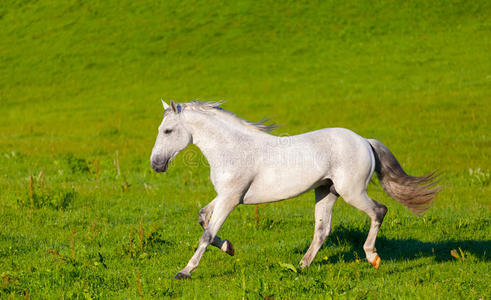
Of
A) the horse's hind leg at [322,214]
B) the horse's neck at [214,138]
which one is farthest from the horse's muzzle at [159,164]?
the horse's hind leg at [322,214]

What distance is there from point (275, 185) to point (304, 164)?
0.44m

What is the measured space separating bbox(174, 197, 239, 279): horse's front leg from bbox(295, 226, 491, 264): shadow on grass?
6.15ft

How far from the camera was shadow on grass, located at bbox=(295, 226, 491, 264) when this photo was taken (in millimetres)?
7848

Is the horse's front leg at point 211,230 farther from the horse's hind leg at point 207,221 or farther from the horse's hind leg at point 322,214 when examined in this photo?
the horse's hind leg at point 322,214

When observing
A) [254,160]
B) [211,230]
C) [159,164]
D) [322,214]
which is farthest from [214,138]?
[322,214]

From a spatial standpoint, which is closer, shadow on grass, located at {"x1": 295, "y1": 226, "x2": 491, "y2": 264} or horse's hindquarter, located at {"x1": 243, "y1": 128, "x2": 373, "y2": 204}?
horse's hindquarter, located at {"x1": 243, "y1": 128, "x2": 373, "y2": 204}

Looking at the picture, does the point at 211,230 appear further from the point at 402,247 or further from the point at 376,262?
the point at 402,247

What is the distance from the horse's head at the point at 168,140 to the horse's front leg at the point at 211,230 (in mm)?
791

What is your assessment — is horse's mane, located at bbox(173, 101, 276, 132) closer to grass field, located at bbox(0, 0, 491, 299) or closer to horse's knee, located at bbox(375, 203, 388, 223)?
grass field, located at bbox(0, 0, 491, 299)

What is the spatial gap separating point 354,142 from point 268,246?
236 cm

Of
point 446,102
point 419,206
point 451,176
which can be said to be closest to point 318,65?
point 446,102

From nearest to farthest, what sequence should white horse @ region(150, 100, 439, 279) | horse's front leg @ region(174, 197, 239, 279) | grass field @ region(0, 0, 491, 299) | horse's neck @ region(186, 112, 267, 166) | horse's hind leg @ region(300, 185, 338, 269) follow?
horse's front leg @ region(174, 197, 239, 279)
white horse @ region(150, 100, 439, 279)
horse's neck @ region(186, 112, 267, 166)
grass field @ region(0, 0, 491, 299)
horse's hind leg @ region(300, 185, 338, 269)

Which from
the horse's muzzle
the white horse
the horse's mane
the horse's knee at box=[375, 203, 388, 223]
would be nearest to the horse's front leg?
the white horse

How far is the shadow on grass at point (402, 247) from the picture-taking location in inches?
309
